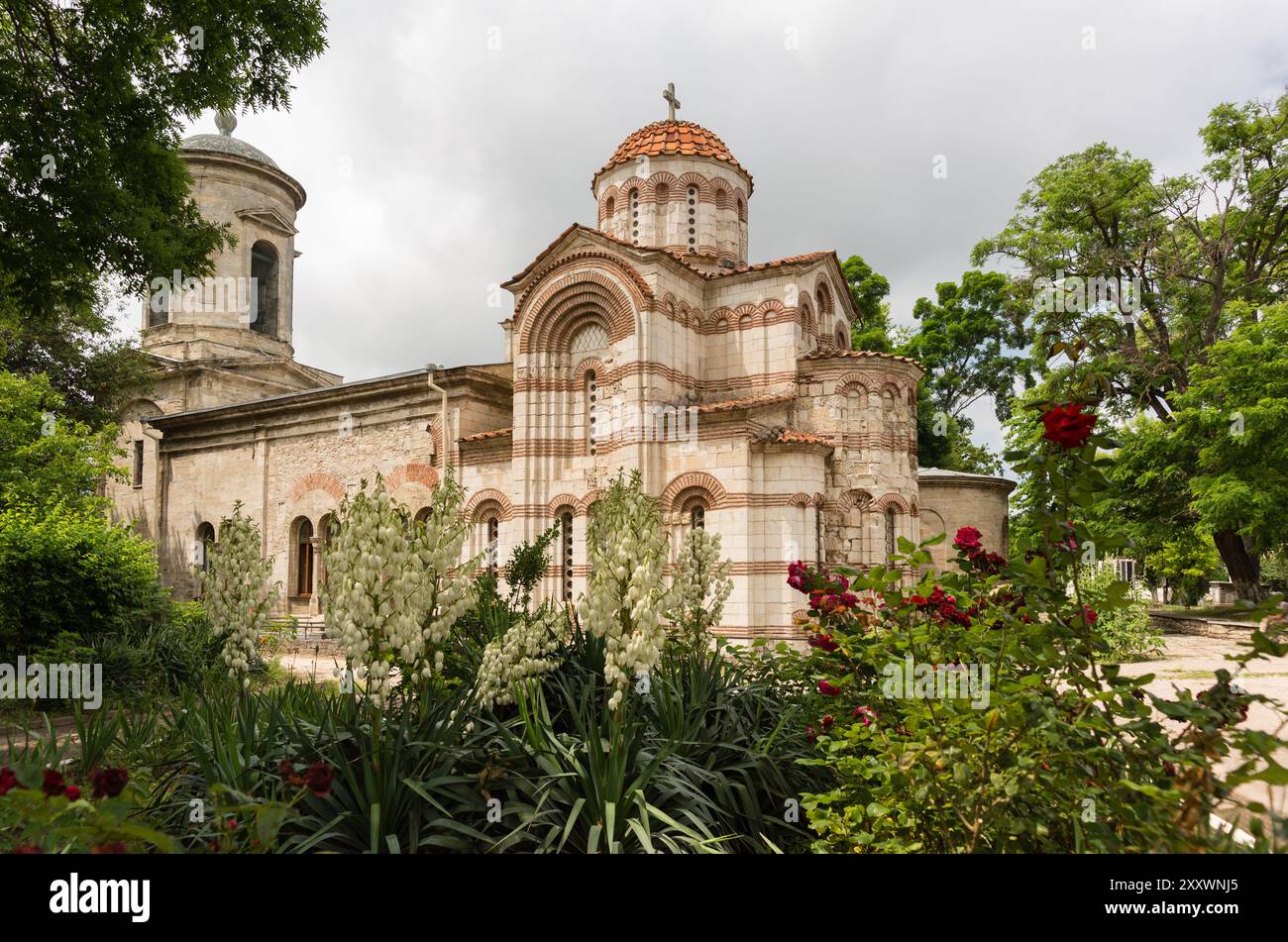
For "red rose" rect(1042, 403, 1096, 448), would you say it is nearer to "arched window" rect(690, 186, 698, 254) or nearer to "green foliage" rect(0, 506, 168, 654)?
"green foliage" rect(0, 506, 168, 654)

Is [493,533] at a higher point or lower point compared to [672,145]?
lower

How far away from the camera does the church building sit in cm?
1498

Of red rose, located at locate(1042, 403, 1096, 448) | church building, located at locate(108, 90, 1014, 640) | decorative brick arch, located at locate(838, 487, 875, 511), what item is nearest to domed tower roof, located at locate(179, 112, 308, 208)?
church building, located at locate(108, 90, 1014, 640)

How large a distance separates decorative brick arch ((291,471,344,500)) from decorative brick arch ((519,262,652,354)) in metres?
7.15

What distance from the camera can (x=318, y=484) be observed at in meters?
20.5

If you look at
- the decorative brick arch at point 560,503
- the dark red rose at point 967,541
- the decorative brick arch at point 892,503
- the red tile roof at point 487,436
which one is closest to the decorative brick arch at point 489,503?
the decorative brick arch at point 560,503

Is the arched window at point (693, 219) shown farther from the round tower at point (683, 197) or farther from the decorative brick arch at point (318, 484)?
the decorative brick arch at point (318, 484)

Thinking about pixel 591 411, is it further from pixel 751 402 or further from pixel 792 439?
pixel 792 439

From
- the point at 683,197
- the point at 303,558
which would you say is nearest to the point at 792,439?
the point at 683,197

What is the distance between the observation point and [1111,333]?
19812 mm

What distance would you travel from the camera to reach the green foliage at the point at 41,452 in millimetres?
16781

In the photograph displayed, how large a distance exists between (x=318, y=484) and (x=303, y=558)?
2326mm

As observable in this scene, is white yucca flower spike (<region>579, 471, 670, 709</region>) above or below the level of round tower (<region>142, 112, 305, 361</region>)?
below
